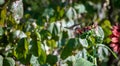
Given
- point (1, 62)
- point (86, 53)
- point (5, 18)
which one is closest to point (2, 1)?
point (5, 18)

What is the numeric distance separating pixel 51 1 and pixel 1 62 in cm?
101

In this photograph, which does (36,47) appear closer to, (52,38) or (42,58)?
(42,58)

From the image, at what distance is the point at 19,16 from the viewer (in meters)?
2.06

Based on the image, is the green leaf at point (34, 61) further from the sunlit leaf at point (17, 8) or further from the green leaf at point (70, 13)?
the green leaf at point (70, 13)

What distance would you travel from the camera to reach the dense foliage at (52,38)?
6.05ft

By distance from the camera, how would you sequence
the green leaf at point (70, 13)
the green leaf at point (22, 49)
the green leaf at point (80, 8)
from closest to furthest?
1. the green leaf at point (22, 49)
2. the green leaf at point (70, 13)
3. the green leaf at point (80, 8)

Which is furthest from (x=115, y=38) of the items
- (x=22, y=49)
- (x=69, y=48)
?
(x=22, y=49)

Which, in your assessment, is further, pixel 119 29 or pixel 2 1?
pixel 119 29

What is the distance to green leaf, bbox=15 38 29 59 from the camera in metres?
1.84

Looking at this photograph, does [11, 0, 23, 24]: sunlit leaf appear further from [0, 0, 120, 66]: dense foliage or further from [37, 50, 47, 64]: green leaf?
[37, 50, 47, 64]: green leaf

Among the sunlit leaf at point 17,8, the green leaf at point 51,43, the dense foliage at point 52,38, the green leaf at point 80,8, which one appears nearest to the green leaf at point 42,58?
Answer: the dense foliage at point 52,38

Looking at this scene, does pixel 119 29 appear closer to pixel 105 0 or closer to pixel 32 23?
pixel 32 23

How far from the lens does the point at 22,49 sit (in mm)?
1866

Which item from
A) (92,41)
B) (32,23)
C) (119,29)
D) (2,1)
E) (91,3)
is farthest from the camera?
→ (91,3)
